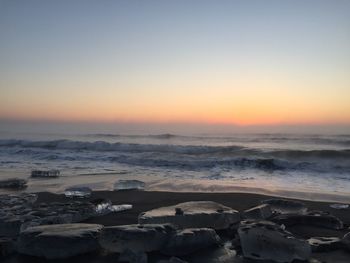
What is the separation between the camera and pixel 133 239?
4.12m

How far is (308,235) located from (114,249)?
232 cm

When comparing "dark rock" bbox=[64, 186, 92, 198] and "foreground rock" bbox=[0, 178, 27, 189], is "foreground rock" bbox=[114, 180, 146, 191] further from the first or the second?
"foreground rock" bbox=[0, 178, 27, 189]

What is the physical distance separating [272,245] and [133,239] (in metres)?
1.32

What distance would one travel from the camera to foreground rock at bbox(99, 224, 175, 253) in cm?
412

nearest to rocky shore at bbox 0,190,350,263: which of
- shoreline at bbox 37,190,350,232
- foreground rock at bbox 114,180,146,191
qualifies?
shoreline at bbox 37,190,350,232

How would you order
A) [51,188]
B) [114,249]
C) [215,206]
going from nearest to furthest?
[114,249]
[215,206]
[51,188]

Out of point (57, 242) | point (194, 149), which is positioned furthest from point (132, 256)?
point (194, 149)

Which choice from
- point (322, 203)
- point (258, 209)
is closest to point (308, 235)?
point (258, 209)

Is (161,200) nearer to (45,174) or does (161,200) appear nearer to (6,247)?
(6,247)

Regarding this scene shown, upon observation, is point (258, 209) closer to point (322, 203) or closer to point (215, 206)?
point (215, 206)

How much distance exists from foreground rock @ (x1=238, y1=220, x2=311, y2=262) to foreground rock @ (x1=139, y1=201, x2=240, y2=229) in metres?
0.82

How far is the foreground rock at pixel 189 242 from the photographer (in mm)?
4199

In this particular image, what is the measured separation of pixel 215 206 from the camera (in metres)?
5.59

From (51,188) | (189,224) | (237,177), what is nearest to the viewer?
(189,224)
